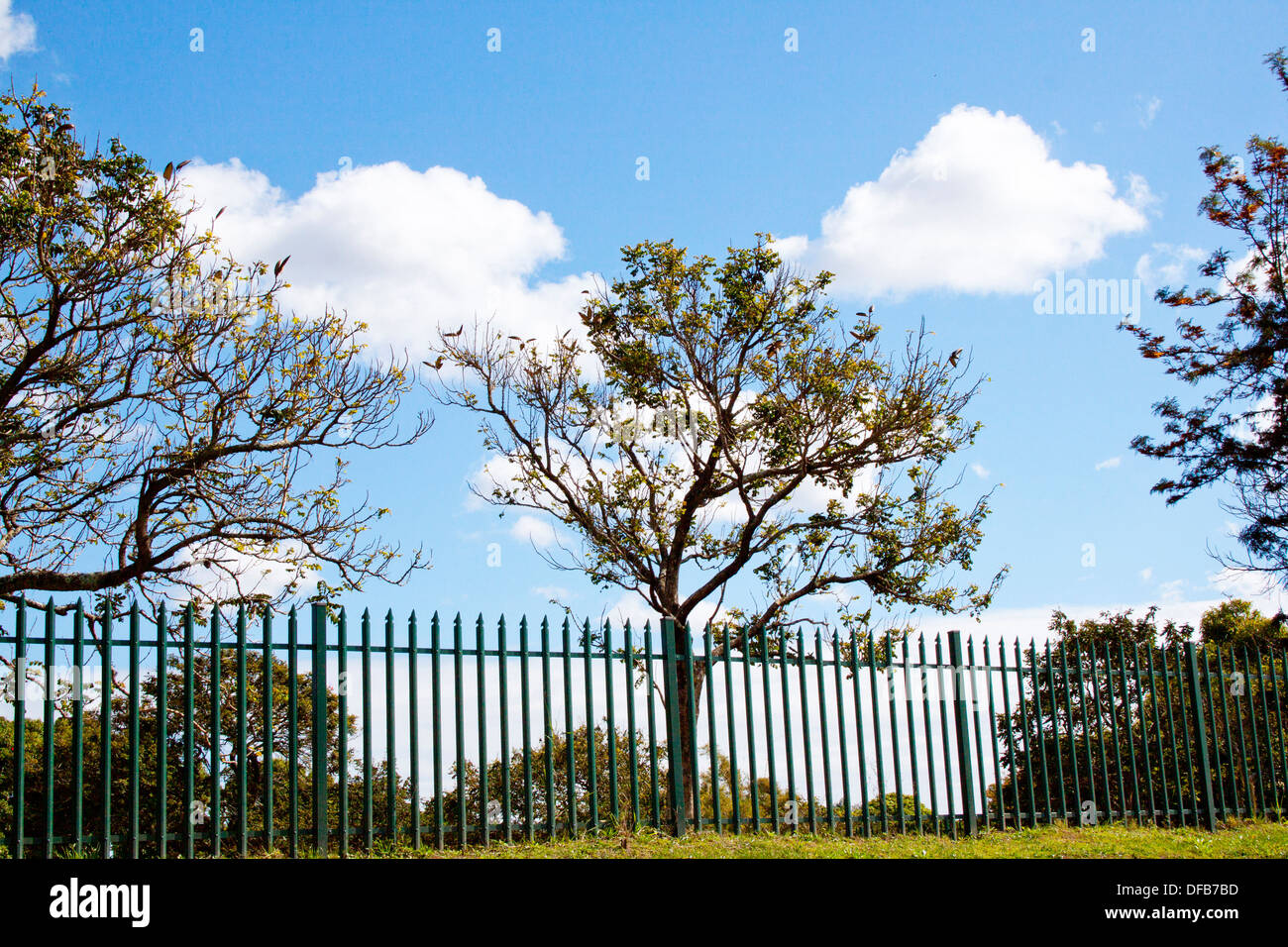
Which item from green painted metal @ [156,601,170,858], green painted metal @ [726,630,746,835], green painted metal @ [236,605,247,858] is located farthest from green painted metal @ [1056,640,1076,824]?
green painted metal @ [156,601,170,858]

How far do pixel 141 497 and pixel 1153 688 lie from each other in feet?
39.9

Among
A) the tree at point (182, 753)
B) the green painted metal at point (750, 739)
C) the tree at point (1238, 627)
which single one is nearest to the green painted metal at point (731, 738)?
the green painted metal at point (750, 739)

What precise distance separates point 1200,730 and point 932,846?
5.46m

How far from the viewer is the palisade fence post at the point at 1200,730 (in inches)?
529

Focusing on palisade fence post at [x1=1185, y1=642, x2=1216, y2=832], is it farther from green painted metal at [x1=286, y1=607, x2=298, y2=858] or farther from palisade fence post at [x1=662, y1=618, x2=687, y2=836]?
green painted metal at [x1=286, y1=607, x2=298, y2=858]

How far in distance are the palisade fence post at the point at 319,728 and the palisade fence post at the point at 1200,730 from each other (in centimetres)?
1070

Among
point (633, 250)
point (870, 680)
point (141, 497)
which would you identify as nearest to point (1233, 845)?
point (870, 680)

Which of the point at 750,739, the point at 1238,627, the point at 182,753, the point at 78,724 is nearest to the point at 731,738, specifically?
the point at 750,739

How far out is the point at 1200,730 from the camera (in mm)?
13617

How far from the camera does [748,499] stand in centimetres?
1462

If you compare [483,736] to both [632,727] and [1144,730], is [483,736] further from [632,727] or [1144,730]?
[1144,730]

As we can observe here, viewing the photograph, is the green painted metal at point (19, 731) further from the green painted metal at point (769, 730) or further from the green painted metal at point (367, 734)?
the green painted metal at point (769, 730)
